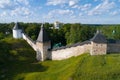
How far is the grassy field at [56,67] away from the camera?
2522 cm

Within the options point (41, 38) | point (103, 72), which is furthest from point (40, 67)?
point (103, 72)

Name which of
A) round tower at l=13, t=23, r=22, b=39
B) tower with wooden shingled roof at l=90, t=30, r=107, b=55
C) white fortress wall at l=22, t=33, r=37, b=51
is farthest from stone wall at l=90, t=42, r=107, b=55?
round tower at l=13, t=23, r=22, b=39

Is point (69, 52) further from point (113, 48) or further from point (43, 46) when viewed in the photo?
point (113, 48)

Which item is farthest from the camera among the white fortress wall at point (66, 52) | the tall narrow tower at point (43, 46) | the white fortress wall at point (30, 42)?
the white fortress wall at point (30, 42)

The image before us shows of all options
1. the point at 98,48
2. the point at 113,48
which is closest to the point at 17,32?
the point at 98,48

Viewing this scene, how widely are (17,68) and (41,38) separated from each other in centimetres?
680

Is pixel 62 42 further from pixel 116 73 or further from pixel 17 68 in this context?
pixel 116 73

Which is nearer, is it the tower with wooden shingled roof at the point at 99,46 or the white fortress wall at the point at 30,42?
the tower with wooden shingled roof at the point at 99,46

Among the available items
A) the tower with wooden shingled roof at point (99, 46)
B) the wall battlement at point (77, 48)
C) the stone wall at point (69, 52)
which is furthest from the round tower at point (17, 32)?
the tower with wooden shingled roof at point (99, 46)

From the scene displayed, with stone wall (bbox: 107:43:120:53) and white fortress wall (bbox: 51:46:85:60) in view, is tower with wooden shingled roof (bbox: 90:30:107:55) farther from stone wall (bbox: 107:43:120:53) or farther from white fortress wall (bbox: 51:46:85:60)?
white fortress wall (bbox: 51:46:85:60)

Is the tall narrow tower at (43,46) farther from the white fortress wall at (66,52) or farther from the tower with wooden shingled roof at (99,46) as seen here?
the tower with wooden shingled roof at (99,46)

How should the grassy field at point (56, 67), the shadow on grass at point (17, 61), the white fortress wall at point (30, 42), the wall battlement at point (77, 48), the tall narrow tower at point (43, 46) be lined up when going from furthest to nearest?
the white fortress wall at point (30, 42)
the tall narrow tower at point (43, 46)
the shadow on grass at point (17, 61)
the wall battlement at point (77, 48)
the grassy field at point (56, 67)

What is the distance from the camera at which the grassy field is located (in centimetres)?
2522

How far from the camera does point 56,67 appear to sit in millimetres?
32125
